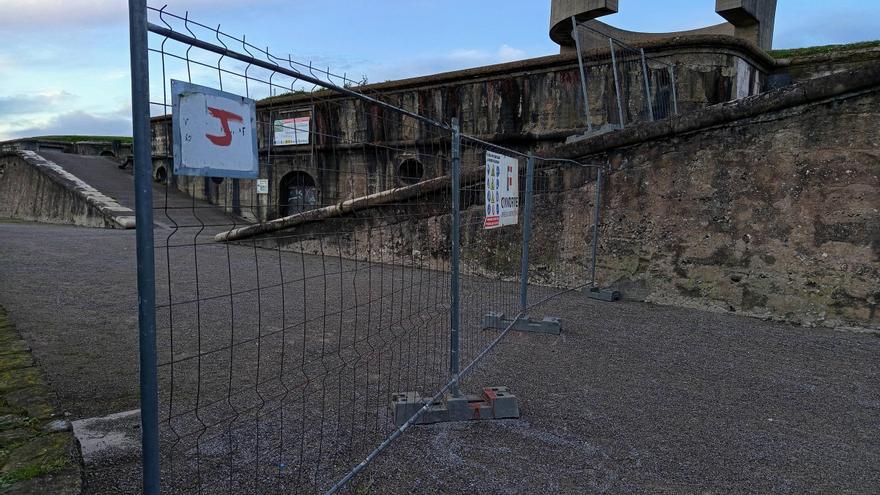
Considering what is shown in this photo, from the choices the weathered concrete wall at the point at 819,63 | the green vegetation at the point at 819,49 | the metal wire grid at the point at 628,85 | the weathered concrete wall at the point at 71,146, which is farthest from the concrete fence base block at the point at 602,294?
the weathered concrete wall at the point at 71,146

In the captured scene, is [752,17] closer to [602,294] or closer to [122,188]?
[602,294]

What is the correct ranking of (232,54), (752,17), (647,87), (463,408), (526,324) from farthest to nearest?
1. (752,17)
2. (647,87)
3. (526,324)
4. (463,408)
5. (232,54)

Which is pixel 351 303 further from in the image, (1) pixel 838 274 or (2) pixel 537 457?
(1) pixel 838 274

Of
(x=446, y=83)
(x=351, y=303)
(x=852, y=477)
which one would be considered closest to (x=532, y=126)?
(x=446, y=83)

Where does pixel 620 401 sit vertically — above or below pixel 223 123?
below

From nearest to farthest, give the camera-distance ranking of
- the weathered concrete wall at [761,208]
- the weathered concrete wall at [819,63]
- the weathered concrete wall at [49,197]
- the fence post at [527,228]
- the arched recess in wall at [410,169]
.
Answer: the fence post at [527,228]
the weathered concrete wall at [761,208]
the weathered concrete wall at [819,63]
the arched recess in wall at [410,169]
the weathered concrete wall at [49,197]

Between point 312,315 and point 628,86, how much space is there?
952 cm

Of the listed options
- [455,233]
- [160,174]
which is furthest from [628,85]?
[160,174]

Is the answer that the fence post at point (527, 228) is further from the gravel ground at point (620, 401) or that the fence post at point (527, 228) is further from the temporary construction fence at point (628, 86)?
the temporary construction fence at point (628, 86)

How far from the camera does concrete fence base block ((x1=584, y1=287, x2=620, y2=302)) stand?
27.0 feet

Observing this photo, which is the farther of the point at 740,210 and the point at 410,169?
the point at 410,169

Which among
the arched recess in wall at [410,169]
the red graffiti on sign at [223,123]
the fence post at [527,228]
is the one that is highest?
the arched recess in wall at [410,169]

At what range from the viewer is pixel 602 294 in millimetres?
8250

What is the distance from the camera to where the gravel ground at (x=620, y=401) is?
9.96 feet
